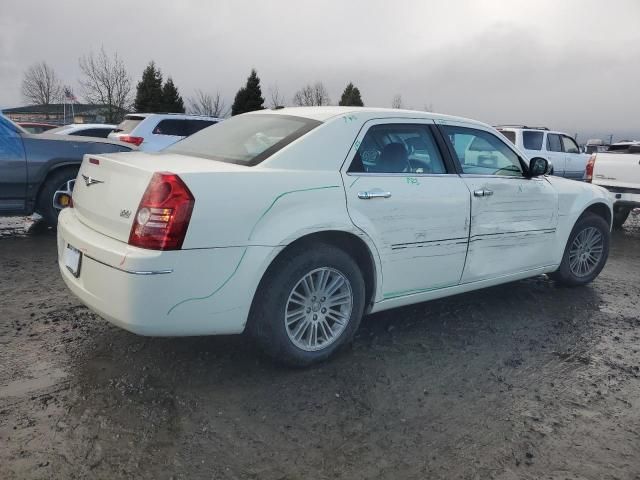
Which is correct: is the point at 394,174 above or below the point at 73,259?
above

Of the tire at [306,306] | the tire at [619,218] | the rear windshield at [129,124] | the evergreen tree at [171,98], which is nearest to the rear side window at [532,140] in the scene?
the tire at [619,218]

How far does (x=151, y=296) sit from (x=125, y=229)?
41 cm

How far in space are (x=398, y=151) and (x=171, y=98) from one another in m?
36.1

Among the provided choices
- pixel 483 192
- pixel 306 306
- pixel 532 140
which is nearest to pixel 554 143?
pixel 532 140

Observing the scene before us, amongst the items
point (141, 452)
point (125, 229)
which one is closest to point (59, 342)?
point (125, 229)

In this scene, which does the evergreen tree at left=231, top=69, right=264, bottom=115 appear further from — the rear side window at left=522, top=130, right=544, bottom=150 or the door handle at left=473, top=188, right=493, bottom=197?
the door handle at left=473, top=188, right=493, bottom=197

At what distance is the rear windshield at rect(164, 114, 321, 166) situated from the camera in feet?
10.8

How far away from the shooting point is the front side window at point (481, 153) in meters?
4.12

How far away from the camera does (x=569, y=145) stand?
14375 millimetres

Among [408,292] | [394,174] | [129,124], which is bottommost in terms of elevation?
[408,292]

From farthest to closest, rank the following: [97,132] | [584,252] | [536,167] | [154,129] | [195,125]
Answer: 1. [97,132]
2. [195,125]
3. [154,129]
4. [584,252]
5. [536,167]

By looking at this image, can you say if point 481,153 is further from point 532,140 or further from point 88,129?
point 88,129

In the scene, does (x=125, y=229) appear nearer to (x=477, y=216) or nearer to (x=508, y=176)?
(x=477, y=216)

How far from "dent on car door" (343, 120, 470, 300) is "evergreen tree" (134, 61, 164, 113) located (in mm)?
35004
